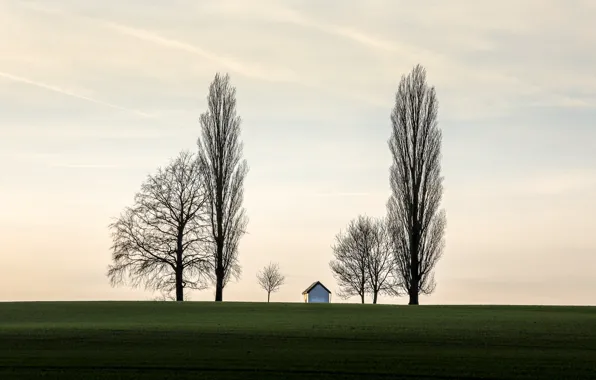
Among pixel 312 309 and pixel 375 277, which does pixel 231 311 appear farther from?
pixel 375 277

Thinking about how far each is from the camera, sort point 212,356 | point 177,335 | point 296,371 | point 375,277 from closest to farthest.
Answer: point 296,371
point 212,356
point 177,335
point 375,277

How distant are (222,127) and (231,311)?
61.3 feet

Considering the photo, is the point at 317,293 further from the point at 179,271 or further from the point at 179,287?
the point at 179,271

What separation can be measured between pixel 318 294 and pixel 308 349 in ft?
238

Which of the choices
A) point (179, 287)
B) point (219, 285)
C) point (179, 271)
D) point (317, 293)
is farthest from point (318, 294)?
point (219, 285)

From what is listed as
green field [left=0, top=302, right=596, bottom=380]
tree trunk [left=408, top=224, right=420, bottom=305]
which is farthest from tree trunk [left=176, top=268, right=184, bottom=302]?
green field [left=0, top=302, right=596, bottom=380]

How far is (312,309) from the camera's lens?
5109cm

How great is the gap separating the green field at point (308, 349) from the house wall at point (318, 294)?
2174 inches

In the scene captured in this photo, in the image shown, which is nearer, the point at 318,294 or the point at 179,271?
the point at 179,271

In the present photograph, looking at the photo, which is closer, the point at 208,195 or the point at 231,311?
the point at 231,311

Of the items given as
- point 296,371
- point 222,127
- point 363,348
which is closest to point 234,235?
point 222,127

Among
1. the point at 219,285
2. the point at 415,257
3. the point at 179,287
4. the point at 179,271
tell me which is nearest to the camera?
the point at 219,285

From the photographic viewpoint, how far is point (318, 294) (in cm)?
9681

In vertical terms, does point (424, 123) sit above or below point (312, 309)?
above
